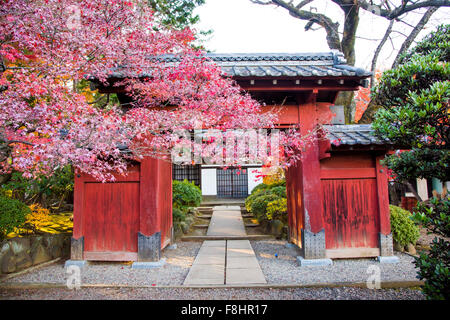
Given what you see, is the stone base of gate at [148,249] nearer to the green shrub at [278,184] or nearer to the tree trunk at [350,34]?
the green shrub at [278,184]

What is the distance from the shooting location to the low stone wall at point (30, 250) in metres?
5.41

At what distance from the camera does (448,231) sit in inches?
109

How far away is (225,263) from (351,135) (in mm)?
4198

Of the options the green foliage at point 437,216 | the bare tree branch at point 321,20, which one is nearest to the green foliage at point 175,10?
the bare tree branch at point 321,20

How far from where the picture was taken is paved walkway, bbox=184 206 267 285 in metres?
5.12

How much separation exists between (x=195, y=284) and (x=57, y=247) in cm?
412

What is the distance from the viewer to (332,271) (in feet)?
17.9

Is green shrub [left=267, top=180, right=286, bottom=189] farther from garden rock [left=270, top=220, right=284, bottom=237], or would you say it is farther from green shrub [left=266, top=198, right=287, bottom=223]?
garden rock [left=270, top=220, right=284, bottom=237]

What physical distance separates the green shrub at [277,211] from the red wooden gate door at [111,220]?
15.7ft

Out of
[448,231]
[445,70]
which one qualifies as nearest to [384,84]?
[445,70]

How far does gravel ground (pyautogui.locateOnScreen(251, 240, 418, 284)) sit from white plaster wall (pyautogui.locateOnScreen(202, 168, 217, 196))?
10705 mm

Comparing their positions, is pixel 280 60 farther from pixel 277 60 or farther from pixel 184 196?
pixel 184 196
